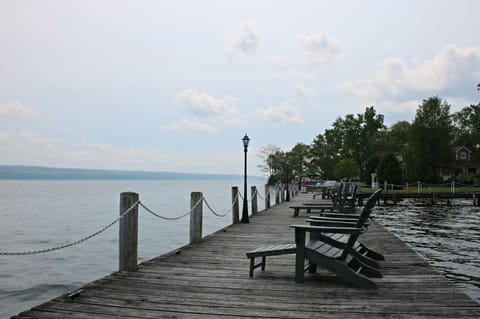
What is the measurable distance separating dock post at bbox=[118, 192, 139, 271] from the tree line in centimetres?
4562

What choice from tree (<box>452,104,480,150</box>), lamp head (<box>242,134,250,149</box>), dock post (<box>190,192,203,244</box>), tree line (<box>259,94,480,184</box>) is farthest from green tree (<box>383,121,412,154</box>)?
dock post (<box>190,192,203,244</box>)

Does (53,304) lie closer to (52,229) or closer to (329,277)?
(329,277)

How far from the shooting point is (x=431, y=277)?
624cm

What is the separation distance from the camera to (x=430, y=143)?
58.9 metres

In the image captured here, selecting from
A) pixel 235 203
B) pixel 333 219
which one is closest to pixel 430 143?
pixel 235 203

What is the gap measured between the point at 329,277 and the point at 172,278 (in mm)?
2117

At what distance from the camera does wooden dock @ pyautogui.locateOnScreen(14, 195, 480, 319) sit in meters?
4.60

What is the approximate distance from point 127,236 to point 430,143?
58650 mm

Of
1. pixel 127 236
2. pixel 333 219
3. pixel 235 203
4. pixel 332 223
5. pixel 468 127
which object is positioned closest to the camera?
pixel 127 236

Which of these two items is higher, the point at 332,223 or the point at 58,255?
the point at 332,223

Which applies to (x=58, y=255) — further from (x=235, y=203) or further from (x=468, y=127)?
(x=468, y=127)

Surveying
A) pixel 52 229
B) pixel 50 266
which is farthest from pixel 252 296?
pixel 52 229

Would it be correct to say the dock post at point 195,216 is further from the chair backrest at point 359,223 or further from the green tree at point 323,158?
the green tree at point 323,158

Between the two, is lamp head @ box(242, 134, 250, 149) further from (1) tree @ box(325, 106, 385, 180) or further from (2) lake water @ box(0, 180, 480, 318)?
(1) tree @ box(325, 106, 385, 180)
